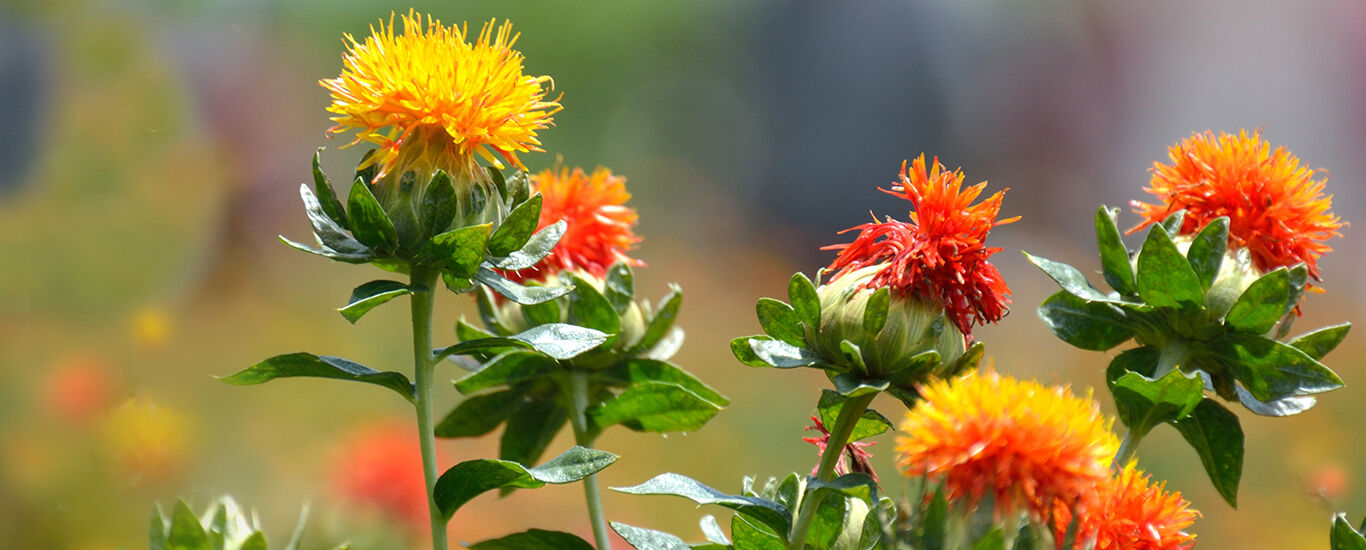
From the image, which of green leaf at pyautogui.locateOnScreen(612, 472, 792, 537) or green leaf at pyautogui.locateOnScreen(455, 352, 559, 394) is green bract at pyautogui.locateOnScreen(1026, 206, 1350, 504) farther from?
green leaf at pyautogui.locateOnScreen(455, 352, 559, 394)

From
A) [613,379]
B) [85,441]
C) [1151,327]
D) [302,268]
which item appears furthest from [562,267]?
[302,268]

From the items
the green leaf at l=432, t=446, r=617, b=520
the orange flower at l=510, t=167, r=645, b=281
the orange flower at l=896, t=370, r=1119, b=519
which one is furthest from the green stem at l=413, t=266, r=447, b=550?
the orange flower at l=896, t=370, r=1119, b=519

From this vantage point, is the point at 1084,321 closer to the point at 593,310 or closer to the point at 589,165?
the point at 593,310

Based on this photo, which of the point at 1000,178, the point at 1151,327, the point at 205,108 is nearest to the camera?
the point at 1151,327

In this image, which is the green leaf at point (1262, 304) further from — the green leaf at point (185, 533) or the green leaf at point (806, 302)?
the green leaf at point (185, 533)

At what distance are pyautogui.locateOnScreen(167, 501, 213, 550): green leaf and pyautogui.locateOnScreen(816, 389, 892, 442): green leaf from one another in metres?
0.28

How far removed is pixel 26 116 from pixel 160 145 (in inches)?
10.1

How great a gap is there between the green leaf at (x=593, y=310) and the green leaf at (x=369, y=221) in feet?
0.43

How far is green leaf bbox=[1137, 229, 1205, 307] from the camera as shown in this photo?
47 centimetres

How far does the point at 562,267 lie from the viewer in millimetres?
615

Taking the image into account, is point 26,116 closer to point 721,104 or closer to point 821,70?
point 721,104

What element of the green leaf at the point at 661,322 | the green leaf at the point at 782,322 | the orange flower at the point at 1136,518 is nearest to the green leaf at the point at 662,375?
the green leaf at the point at 661,322

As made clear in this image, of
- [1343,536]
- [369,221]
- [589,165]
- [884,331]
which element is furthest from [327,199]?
[589,165]

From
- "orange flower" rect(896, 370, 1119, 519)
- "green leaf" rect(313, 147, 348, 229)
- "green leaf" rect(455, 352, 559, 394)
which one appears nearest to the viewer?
"orange flower" rect(896, 370, 1119, 519)
